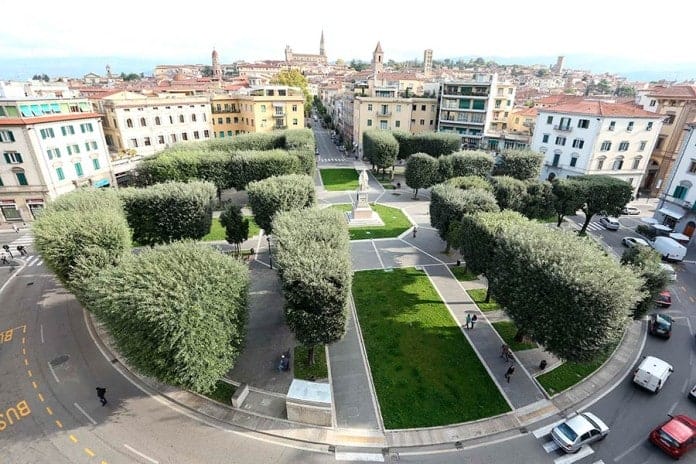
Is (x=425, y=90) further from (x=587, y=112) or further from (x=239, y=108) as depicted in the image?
(x=239, y=108)

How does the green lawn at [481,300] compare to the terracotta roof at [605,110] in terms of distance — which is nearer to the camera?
the green lawn at [481,300]

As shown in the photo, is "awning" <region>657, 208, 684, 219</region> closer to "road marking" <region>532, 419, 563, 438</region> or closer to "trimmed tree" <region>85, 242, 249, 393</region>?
"road marking" <region>532, 419, 563, 438</region>

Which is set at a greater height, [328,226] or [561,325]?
[328,226]

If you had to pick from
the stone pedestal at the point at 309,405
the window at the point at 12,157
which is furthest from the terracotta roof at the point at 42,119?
the stone pedestal at the point at 309,405

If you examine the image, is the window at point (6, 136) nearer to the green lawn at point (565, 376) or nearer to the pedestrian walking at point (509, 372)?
the pedestrian walking at point (509, 372)

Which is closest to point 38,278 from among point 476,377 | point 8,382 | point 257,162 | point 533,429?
point 8,382

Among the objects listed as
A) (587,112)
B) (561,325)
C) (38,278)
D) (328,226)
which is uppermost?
(587,112)

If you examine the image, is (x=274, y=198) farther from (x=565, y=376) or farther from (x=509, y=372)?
(x=565, y=376)
